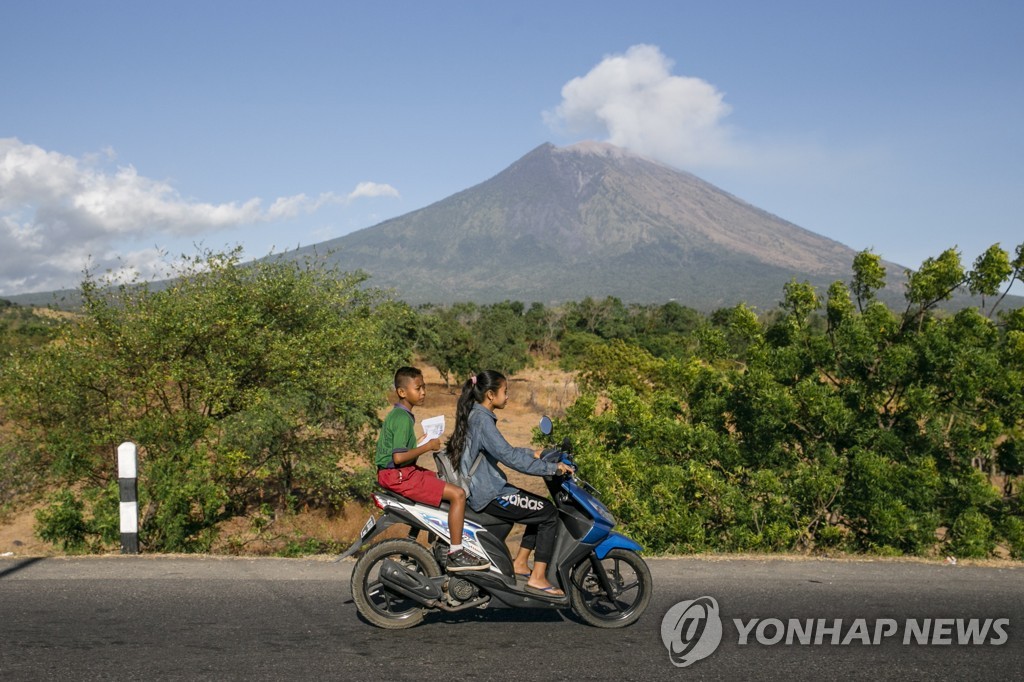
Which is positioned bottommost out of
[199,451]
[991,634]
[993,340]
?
[991,634]

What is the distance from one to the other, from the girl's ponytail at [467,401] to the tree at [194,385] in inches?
160

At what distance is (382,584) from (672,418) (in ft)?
22.7

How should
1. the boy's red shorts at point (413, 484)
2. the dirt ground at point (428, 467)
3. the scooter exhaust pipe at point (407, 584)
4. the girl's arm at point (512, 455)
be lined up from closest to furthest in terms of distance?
1. the girl's arm at point (512, 455)
2. the scooter exhaust pipe at point (407, 584)
3. the boy's red shorts at point (413, 484)
4. the dirt ground at point (428, 467)

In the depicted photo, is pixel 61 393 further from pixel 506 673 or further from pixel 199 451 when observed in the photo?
pixel 506 673

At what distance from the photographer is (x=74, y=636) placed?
16.5 ft

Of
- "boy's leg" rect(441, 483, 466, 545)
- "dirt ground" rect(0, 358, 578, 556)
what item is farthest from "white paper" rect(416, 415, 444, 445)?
"dirt ground" rect(0, 358, 578, 556)

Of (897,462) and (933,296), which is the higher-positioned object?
(933,296)

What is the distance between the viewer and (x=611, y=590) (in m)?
5.53

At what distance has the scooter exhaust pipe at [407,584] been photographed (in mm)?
5402

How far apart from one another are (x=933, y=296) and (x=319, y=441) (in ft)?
33.9

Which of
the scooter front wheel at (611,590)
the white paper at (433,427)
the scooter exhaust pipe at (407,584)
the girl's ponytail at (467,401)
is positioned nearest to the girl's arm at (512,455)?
the girl's ponytail at (467,401)

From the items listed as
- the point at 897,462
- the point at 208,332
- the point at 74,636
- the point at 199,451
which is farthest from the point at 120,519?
the point at 897,462

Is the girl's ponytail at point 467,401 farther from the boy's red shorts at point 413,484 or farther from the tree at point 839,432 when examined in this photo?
the tree at point 839,432

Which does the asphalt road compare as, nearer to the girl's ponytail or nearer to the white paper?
the girl's ponytail
